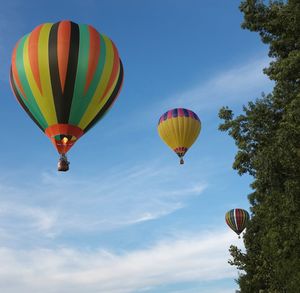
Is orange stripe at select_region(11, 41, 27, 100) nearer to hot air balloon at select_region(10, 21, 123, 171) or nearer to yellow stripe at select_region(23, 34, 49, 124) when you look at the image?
hot air balloon at select_region(10, 21, 123, 171)

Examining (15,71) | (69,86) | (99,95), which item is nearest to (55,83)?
(69,86)

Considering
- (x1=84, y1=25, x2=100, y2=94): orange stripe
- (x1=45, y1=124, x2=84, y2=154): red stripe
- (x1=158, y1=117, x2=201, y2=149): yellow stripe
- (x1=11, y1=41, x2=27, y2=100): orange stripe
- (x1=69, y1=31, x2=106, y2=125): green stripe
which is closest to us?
(x1=45, y1=124, x2=84, y2=154): red stripe

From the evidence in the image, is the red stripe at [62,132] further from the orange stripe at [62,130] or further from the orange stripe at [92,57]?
the orange stripe at [92,57]

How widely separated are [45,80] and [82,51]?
234 cm

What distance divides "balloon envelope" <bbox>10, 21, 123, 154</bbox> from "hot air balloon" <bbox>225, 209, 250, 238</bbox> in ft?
101

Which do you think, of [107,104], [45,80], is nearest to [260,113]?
[107,104]

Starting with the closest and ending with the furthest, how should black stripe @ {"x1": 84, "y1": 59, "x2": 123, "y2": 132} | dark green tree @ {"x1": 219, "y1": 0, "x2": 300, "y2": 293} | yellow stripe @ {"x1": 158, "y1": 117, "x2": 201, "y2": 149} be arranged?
dark green tree @ {"x1": 219, "y1": 0, "x2": 300, "y2": 293} < black stripe @ {"x1": 84, "y1": 59, "x2": 123, "y2": 132} < yellow stripe @ {"x1": 158, "y1": 117, "x2": 201, "y2": 149}

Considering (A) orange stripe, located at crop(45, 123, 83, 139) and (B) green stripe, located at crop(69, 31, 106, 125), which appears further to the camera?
(B) green stripe, located at crop(69, 31, 106, 125)

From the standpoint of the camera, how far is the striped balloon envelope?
51719mm

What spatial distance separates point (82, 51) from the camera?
79.2 ft

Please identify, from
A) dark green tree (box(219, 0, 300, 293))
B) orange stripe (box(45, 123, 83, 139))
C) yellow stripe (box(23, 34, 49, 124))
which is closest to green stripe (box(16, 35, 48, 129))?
yellow stripe (box(23, 34, 49, 124))

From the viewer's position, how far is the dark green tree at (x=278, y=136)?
19.7 meters

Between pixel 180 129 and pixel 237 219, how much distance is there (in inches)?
523

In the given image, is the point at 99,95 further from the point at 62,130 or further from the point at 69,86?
the point at 62,130
